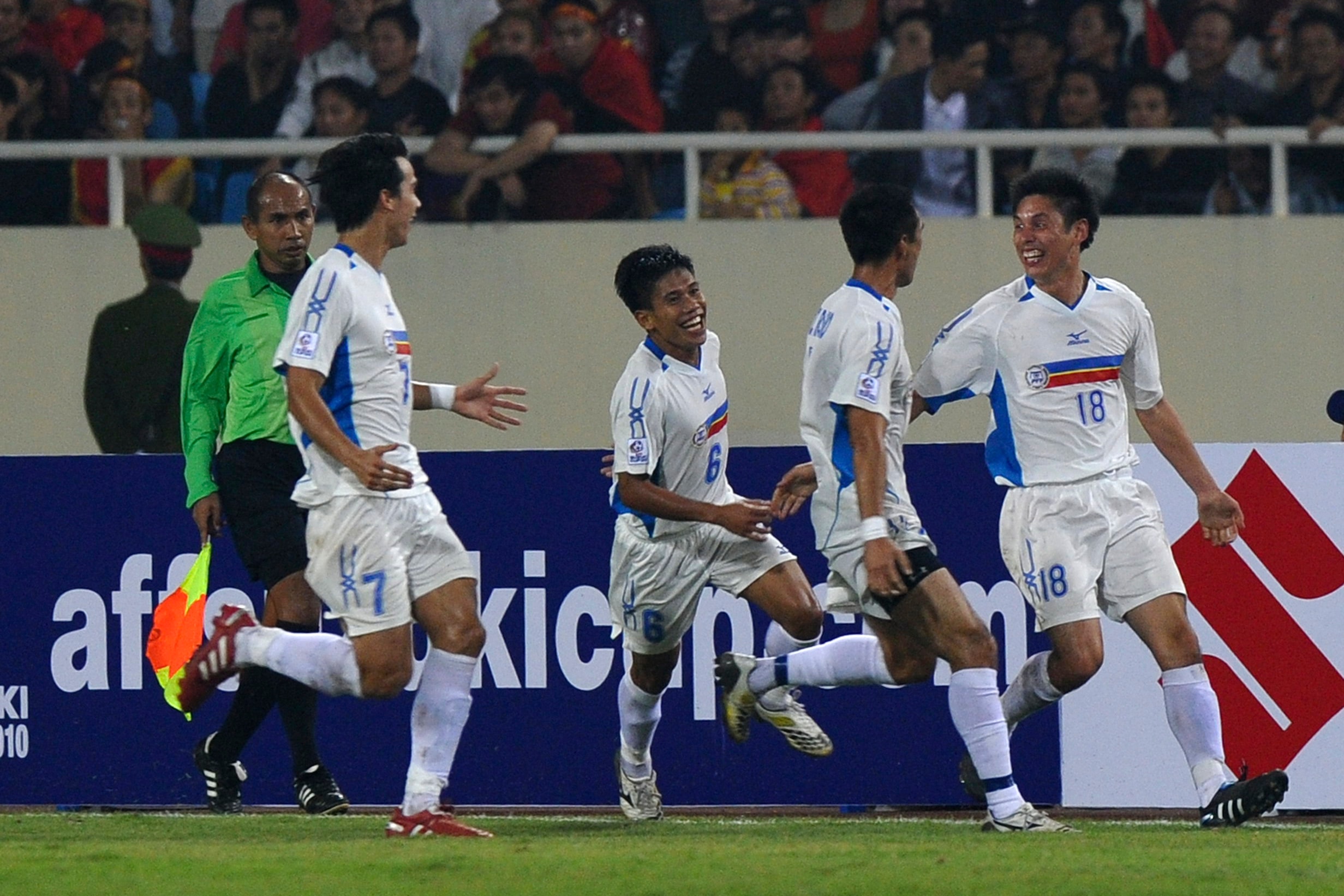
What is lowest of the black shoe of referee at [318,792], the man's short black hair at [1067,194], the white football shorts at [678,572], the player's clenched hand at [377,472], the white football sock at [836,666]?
the black shoe of referee at [318,792]

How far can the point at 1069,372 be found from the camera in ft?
22.2

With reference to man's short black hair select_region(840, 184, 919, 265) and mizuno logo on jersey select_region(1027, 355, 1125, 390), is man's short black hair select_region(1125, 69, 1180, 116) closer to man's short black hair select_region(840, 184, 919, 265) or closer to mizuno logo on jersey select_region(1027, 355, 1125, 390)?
mizuno logo on jersey select_region(1027, 355, 1125, 390)

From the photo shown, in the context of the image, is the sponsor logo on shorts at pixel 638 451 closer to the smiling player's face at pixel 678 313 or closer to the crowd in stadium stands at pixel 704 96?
the smiling player's face at pixel 678 313

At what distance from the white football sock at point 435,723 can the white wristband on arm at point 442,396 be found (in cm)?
90

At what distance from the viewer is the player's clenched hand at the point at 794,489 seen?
6.95m

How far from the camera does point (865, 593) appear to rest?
659cm

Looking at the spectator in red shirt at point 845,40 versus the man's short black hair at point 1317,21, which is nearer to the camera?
the man's short black hair at point 1317,21

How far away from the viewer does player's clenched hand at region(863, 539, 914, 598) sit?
6.32 m

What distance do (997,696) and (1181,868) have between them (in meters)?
1.10

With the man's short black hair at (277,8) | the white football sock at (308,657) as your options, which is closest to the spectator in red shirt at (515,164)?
the man's short black hair at (277,8)

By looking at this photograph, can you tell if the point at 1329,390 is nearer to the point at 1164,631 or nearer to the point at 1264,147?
the point at 1264,147

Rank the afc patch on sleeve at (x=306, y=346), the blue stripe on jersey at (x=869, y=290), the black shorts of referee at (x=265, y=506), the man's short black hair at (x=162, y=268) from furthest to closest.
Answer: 1. the man's short black hair at (x=162, y=268)
2. the black shorts of referee at (x=265, y=506)
3. the blue stripe on jersey at (x=869, y=290)
4. the afc patch on sleeve at (x=306, y=346)

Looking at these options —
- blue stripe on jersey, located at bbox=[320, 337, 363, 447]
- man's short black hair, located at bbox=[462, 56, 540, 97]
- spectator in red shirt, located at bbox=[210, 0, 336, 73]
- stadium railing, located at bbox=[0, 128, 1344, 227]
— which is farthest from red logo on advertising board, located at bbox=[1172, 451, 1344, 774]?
spectator in red shirt, located at bbox=[210, 0, 336, 73]

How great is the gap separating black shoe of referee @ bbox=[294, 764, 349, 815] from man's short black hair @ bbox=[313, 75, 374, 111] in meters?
5.12
